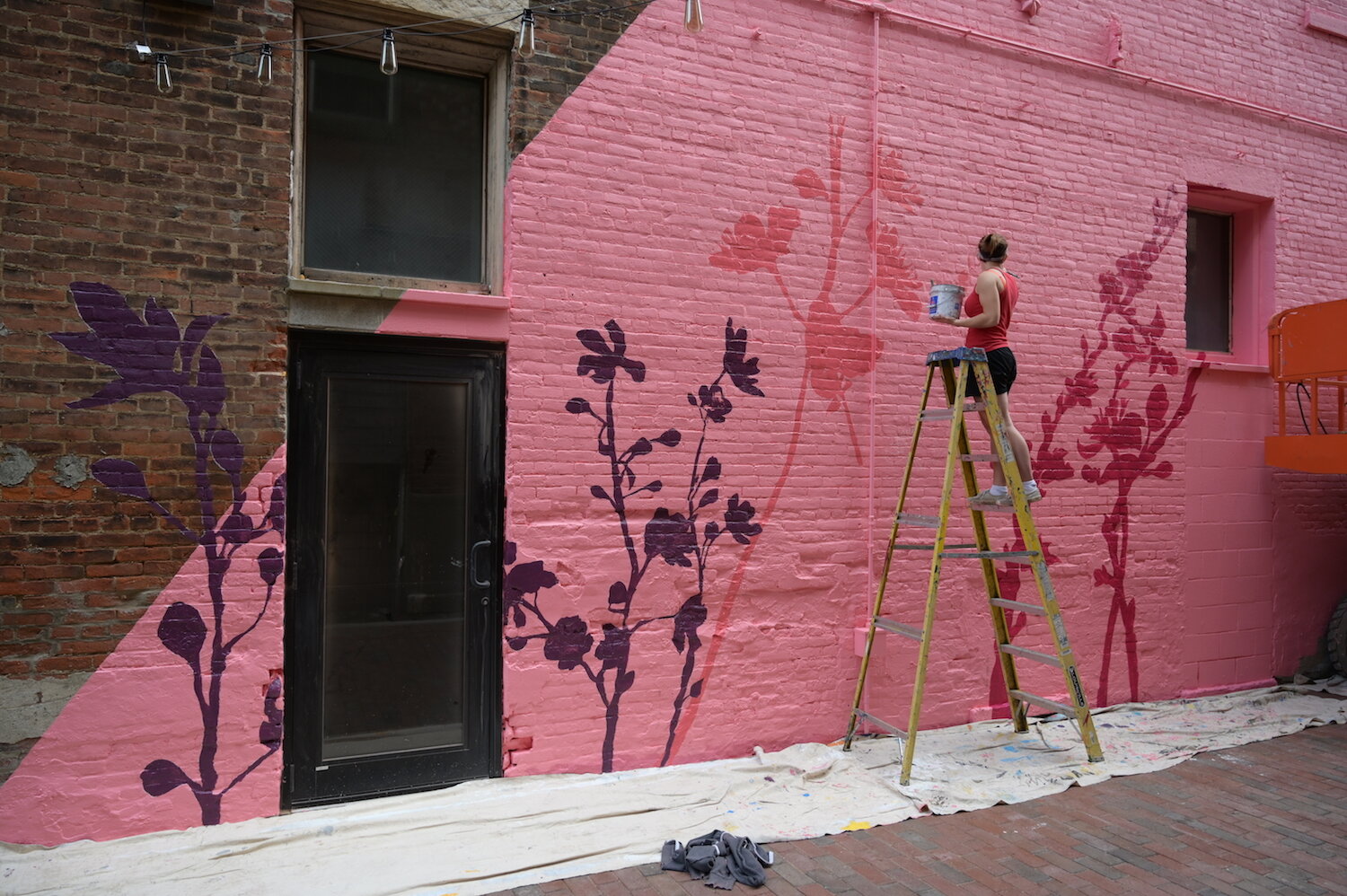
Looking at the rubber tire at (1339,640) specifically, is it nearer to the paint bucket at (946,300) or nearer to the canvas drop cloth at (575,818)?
the canvas drop cloth at (575,818)

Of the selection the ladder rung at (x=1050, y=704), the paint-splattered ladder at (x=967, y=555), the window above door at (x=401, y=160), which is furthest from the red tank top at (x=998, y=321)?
the window above door at (x=401, y=160)

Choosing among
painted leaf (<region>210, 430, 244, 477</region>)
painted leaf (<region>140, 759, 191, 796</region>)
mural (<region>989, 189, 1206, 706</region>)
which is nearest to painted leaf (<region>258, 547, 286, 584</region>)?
painted leaf (<region>210, 430, 244, 477</region>)

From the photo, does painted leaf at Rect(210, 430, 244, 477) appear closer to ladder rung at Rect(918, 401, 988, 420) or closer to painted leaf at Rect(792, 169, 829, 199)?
painted leaf at Rect(792, 169, 829, 199)

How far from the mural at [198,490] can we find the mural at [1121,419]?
15.6 ft

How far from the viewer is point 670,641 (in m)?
5.00

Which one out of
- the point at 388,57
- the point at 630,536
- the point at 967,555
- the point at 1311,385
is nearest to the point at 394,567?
the point at 630,536

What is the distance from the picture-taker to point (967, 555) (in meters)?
4.75

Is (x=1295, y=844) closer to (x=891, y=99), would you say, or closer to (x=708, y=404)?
(x=708, y=404)

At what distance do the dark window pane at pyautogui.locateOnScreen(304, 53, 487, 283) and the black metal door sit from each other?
0.55 meters

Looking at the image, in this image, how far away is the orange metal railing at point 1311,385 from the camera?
20.8 feet

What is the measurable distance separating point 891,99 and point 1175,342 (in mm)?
3045

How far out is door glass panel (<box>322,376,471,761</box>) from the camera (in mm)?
4441

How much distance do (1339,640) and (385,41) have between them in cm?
834

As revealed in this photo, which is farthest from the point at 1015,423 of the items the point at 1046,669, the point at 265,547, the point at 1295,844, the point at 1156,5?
the point at 265,547
